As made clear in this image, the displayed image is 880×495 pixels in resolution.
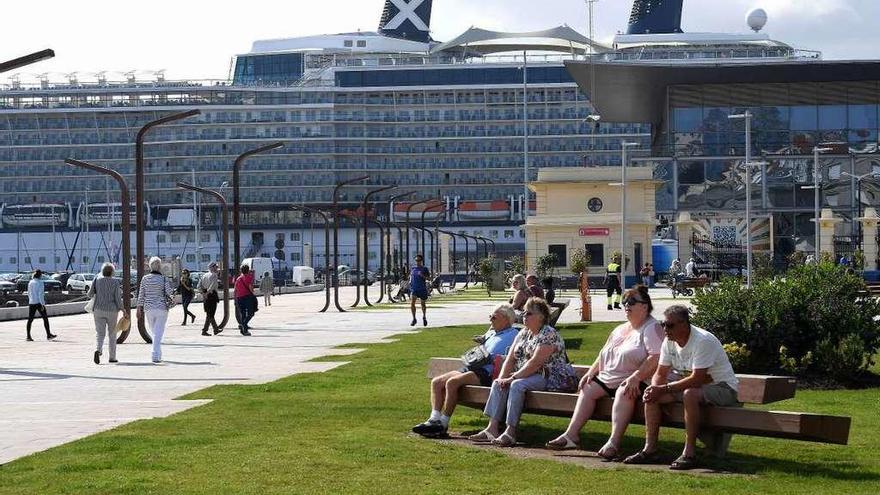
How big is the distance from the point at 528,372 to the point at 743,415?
6.95 ft

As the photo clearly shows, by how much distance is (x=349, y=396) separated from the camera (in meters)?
15.6

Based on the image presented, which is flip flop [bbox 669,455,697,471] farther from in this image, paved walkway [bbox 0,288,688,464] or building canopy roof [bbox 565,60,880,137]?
building canopy roof [bbox 565,60,880,137]

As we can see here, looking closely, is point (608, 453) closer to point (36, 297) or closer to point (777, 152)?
point (36, 297)

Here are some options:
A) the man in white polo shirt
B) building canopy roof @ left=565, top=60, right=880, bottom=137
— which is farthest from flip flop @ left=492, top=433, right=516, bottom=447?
building canopy roof @ left=565, top=60, right=880, bottom=137

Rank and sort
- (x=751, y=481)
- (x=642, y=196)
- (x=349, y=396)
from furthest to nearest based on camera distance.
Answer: (x=642, y=196) < (x=349, y=396) < (x=751, y=481)

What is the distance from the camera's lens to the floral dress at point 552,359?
40.1ft

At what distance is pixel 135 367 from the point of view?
2127cm

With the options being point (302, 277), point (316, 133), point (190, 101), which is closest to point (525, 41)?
point (316, 133)

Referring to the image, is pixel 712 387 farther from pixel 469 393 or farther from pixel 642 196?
pixel 642 196

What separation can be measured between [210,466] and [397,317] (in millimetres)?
29723

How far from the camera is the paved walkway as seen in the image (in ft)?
45.7

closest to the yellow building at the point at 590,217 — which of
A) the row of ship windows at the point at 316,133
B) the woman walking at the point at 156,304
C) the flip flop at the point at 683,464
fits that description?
the woman walking at the point at 156,304

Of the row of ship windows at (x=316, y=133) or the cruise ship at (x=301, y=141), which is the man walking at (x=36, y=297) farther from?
the row of ship windows at (x=316, y=133)

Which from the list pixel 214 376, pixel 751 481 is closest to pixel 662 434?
pixel 751 481
